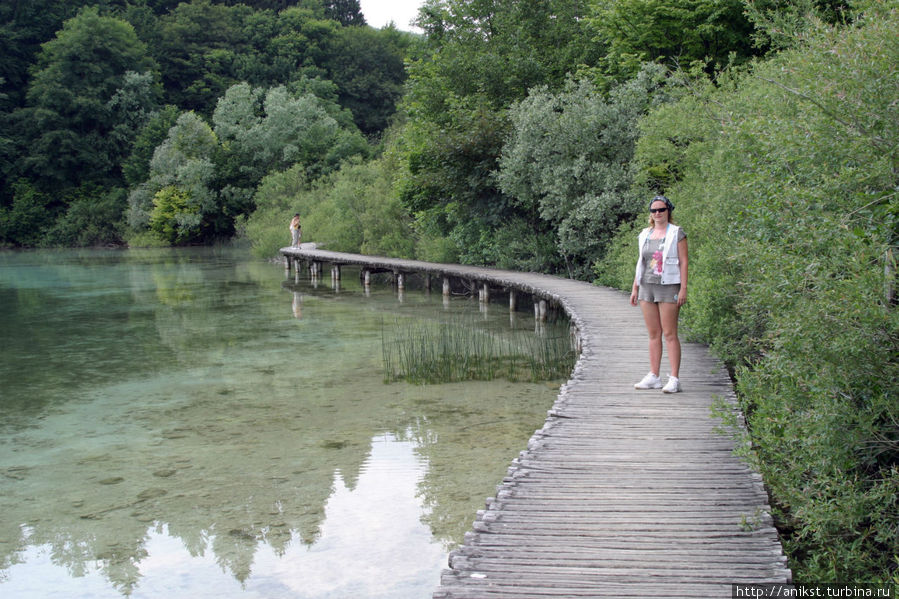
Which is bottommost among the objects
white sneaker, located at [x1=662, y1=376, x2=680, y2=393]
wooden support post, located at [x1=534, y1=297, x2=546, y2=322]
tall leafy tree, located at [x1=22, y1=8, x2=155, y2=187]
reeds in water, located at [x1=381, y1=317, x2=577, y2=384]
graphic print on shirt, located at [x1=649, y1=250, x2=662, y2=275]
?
reeds in water, located at [x1=381, y1=317, x2=577, y2=384]

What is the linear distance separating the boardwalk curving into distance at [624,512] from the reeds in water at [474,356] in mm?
3422

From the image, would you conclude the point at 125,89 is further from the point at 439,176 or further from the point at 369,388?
the point at 369,388

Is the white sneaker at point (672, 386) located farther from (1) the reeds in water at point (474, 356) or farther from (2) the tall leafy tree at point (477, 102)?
(2) the tall leafy tree at point (477, 102)

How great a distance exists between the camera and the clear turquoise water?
16.3ft

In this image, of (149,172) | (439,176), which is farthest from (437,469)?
(149,172)

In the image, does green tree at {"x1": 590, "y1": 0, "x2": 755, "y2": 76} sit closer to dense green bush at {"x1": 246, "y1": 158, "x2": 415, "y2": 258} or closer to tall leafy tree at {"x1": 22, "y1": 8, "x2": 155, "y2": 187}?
dense green bush at {"x1": 246, "y1": 158, "x2": 415, "y2": 258}

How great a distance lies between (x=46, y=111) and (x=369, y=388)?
42.7 metres

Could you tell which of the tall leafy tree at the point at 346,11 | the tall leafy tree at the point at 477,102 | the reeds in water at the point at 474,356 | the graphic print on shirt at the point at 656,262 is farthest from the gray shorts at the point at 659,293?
the tall leafy tree at the point at 346,11

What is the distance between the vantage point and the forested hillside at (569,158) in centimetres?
377

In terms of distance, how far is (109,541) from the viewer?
530 centimetres

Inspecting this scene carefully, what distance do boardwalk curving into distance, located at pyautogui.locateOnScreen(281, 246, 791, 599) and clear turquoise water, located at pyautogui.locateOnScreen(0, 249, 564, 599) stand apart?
0.91 metres

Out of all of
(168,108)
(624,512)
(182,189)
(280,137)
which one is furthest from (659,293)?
(168,108)

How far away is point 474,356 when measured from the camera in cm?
1083

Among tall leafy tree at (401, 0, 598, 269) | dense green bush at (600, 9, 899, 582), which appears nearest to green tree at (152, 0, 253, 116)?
tall leafy tree at (401, 0, 598, 269)
